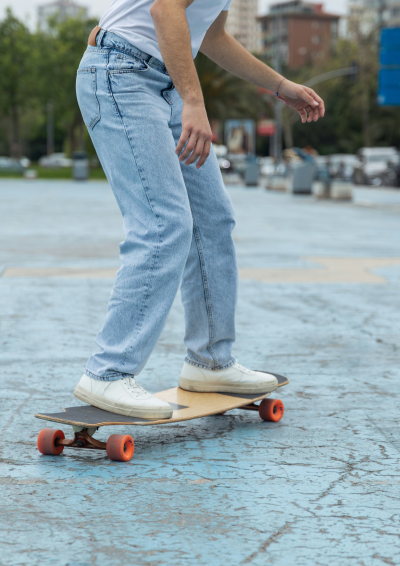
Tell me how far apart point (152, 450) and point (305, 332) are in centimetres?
212

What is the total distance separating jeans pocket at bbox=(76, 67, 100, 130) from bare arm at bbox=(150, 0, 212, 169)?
27cm

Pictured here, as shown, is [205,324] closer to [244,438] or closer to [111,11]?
[244,438]

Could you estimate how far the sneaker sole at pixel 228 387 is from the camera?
2.90 metres

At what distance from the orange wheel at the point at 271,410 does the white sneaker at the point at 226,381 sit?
3.0 inches

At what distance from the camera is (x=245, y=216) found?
15305 millimetres

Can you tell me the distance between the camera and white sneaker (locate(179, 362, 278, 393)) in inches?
114

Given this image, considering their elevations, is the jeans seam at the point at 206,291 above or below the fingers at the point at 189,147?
below

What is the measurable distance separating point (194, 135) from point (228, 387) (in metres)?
0.94

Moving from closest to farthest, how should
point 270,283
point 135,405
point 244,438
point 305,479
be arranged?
point 305,479 < point 135,405 < point 244,438 < point 270,283

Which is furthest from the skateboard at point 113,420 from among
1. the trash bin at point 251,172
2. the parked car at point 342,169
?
the parked car at point 342,169

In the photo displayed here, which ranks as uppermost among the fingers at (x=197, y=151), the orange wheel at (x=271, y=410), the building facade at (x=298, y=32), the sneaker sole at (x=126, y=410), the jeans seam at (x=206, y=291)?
the building facade at (x=298, y=32)

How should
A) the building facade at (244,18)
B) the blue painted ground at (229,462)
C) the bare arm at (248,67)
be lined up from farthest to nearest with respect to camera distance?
the building facade at (244,18)
the bare arm at (248,67)
the blue painted ground at (229,462)

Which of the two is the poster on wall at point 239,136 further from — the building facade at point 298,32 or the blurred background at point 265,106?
the building facade at point 298,32

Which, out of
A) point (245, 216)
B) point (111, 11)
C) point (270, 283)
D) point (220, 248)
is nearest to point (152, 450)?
point (220, 248)
